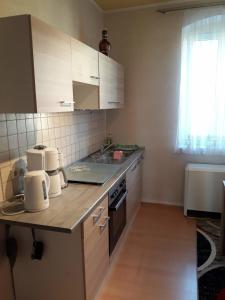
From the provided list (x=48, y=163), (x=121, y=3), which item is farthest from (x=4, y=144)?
(x=121, y=3)

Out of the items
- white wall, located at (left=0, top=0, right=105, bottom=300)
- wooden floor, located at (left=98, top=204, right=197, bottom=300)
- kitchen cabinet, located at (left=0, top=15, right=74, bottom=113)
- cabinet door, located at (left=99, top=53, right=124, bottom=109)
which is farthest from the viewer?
cabinet door, located at (left=99, top=53, right=124, bottom=109)

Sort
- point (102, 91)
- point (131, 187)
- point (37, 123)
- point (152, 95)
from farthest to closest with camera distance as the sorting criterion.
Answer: point (152, 95) < point (131, 187) < point (102, 91) < point (37, 123)

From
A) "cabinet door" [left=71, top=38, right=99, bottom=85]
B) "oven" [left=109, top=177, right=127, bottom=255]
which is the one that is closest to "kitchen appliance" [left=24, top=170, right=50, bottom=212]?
"oven" [left=109, top=177, right=127, bottom=255]

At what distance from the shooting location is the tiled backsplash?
1.60 meters

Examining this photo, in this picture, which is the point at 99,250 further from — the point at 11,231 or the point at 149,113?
the point at 149,113

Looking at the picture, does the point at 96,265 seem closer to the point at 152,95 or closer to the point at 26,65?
the point at 26,65

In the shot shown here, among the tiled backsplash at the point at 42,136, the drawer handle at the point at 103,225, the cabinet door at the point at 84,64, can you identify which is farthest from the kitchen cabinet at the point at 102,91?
the drawer handle at the point at 103,225

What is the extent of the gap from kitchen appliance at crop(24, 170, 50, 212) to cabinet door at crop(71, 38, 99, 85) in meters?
0.76

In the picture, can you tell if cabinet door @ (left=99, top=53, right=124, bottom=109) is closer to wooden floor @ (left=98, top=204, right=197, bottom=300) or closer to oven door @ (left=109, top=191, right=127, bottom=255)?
oven door @ (left=109, top=191, right=127, bottom=255)

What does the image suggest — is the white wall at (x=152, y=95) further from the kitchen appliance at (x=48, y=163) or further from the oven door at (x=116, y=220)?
the kitchen appliance at (x=48, y=163)

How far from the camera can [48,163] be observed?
1.70 meters

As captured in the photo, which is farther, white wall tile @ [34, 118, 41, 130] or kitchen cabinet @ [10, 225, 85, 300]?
white wall tile @ [34, 118, 41, 130]

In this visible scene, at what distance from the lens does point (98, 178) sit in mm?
2062

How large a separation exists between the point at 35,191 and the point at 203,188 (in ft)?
7.62
